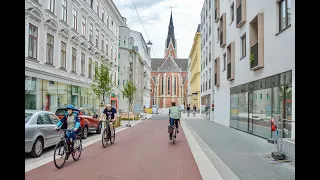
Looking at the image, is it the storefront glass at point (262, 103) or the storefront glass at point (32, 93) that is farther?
the storefront glass at point (32, 93)

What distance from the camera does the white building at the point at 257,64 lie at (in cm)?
1109

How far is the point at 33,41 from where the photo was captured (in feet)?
60.6

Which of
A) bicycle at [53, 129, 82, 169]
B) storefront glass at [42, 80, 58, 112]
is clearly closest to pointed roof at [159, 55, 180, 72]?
storefront glass at [42, 80, 58, 112]

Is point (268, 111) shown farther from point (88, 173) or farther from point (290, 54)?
point (88, 173)

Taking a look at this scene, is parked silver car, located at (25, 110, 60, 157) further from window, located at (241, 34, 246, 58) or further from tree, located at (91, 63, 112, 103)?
tree, located at (91, 63, 112, 103)

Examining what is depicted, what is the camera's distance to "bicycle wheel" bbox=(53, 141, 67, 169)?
24.9ft

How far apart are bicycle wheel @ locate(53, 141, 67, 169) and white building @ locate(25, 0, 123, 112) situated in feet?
34.6

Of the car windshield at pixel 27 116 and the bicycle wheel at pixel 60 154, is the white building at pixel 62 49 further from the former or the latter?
the bicycle wheel at pixel 60 154

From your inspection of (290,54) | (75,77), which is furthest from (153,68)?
(290,54)

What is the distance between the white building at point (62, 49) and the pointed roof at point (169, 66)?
3051 inches

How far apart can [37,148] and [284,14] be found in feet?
33.3

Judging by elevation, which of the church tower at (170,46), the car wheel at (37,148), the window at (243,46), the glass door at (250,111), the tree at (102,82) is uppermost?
the church tower at (170,46)

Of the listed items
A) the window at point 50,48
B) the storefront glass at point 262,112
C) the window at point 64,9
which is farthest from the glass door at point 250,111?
the window at point 64,9

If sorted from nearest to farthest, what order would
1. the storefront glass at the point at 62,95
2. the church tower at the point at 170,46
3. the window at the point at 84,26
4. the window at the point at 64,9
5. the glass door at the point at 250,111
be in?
1. the glass door at the point at 250,111
2. the storefront glass at the point at 62,95
3. the window at the point at 64,9
4. the window at the point at 84,26
5. the church tower at the point at 170,46
